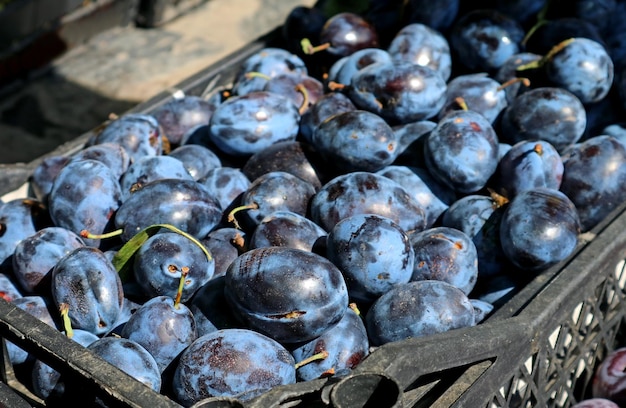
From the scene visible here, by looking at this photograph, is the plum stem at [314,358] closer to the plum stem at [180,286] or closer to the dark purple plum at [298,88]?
the plum stem at [180,286]

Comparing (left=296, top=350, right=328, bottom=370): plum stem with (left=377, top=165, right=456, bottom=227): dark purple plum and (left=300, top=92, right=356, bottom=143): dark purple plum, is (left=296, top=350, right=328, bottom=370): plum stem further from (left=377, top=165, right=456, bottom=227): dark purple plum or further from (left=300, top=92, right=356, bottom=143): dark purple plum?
(left=300, top=92, right=356, bottom=143): dark purple plum

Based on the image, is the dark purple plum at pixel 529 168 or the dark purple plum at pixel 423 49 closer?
the dark purple plum at pixel 529 168

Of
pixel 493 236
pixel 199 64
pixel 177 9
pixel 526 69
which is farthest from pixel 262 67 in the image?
pixel 177 9

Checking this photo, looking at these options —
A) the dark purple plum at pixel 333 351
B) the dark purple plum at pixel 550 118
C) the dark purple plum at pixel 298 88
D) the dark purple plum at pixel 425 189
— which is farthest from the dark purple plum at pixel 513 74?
the dark purple plum at pixel 333 351

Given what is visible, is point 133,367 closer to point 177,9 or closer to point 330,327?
point 330,327

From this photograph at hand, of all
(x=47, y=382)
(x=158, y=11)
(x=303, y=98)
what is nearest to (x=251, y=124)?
(x=303, y=98)

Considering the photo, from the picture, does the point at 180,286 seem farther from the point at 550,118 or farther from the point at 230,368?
the point at 550,118
